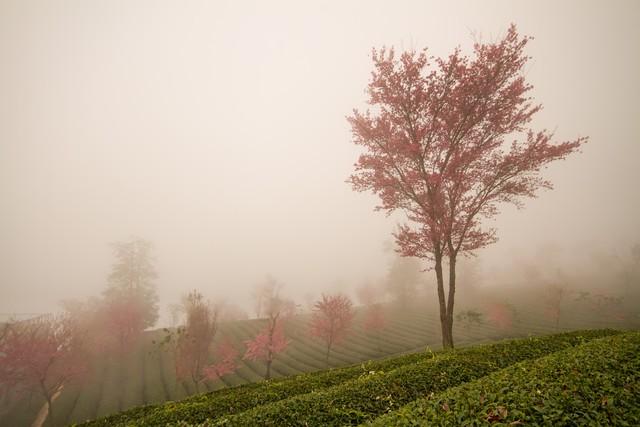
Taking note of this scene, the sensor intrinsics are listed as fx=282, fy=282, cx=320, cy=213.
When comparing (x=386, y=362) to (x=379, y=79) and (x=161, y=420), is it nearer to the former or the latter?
(x=161, y=420)

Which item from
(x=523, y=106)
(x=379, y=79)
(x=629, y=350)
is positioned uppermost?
(x=379, y=79)

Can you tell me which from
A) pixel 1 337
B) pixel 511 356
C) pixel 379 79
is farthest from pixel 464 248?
pixel 1 337

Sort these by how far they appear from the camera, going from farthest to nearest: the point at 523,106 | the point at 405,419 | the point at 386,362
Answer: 1. the point at 523,106
2. the point at 386,362
3. the point at 405,419

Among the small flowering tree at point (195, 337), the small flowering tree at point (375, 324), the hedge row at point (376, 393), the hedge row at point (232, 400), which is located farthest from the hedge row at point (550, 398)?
the small flowering tree at point (375, 324)

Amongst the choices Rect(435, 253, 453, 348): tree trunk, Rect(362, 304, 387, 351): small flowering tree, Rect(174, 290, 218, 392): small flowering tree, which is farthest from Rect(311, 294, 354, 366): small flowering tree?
Rect(435, 253, 453, 348): tree trunk

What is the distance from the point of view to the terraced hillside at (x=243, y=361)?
107 ft

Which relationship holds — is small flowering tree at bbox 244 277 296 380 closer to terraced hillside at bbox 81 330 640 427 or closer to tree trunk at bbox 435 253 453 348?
tree trunk at bbox 435 253 453 348

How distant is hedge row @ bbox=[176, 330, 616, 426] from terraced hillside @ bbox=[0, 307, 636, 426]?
15.5 metres

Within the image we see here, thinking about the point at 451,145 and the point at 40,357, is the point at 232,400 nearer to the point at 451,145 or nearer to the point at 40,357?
the point at 451,145

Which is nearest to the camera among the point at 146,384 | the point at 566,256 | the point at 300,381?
the point at 300,381

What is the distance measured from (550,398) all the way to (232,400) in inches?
350

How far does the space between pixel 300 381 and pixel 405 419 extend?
642 cm

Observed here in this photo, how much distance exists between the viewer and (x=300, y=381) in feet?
35.8

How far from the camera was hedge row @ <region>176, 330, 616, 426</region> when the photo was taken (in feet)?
22.7
